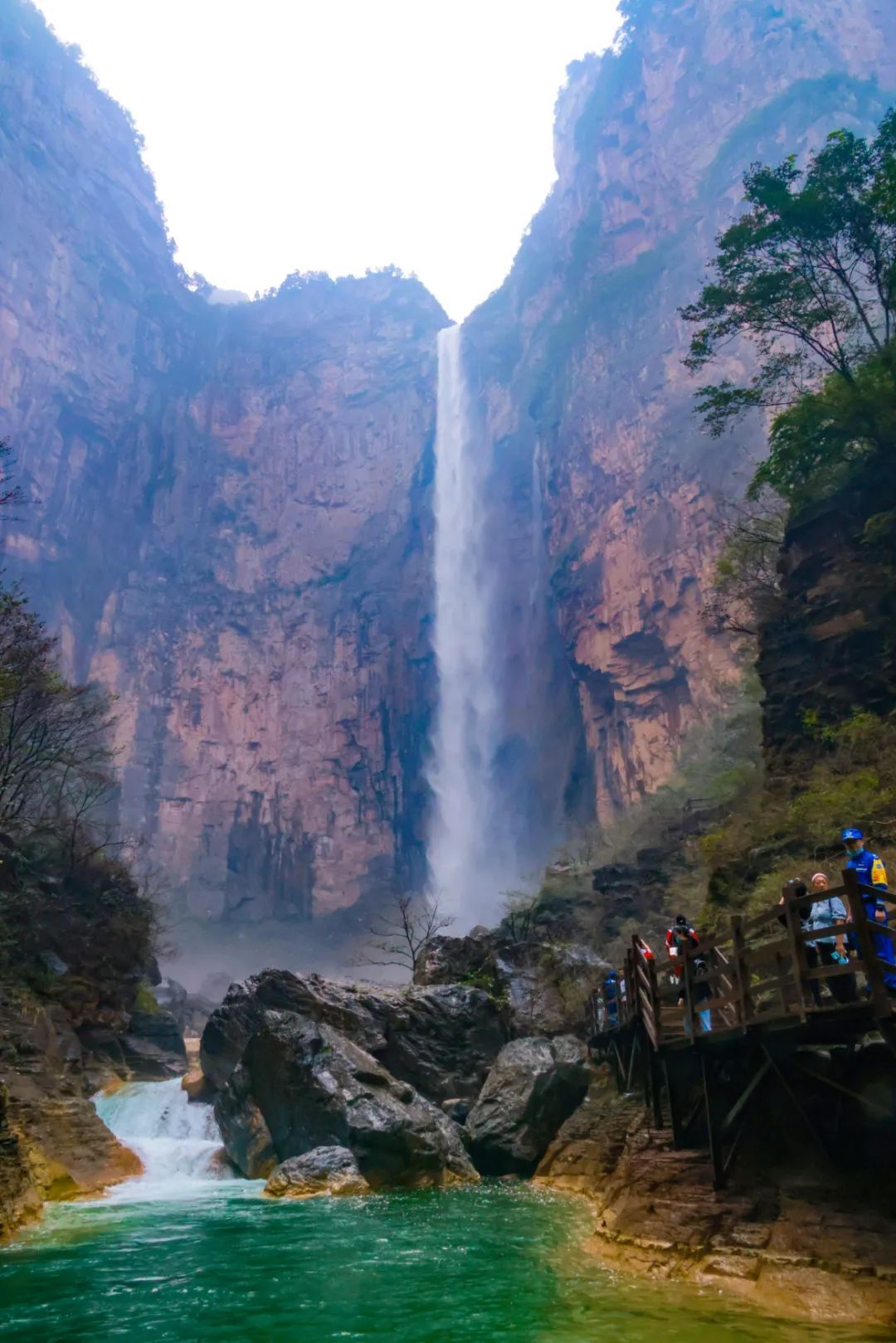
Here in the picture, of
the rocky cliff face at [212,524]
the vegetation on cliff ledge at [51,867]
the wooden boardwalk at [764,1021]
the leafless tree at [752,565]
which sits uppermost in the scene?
the rocky cliff face at [212,524]

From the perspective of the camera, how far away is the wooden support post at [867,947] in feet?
20.0

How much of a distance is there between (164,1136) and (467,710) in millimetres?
36660

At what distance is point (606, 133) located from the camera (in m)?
56.5

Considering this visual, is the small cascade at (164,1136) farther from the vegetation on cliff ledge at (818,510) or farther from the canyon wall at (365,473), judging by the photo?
the canyon wall at (365,473)

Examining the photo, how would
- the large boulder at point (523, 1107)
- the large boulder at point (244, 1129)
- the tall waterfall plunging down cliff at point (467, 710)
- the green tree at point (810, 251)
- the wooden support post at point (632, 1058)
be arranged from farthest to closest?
the tall waterfall plunging down cliff at point (467, 710)
the green tree at point (810, 251)
the large boulder at point (244, 1129)
the large boulder at point (523, 1107)
the wooden support post at point (632, 1058)

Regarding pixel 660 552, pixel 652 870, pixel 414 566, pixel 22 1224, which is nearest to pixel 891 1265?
pixel 22 1224

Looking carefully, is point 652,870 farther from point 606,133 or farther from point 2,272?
point 2,272

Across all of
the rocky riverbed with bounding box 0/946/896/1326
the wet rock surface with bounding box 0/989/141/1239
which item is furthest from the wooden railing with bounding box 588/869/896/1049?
the wet rock surface with bounding box 0/989/141/1239

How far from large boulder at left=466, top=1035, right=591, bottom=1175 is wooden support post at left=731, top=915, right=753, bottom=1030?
900 centimetres

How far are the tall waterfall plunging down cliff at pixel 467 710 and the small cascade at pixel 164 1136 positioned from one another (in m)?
27.9

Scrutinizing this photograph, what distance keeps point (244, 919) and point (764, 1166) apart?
1853 inches

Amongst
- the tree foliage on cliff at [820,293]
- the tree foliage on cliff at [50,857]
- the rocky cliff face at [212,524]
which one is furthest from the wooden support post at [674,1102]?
the rocky cliff face at [212,524]

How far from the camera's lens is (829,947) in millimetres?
7406

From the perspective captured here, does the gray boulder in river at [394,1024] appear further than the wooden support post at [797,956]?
Yes
